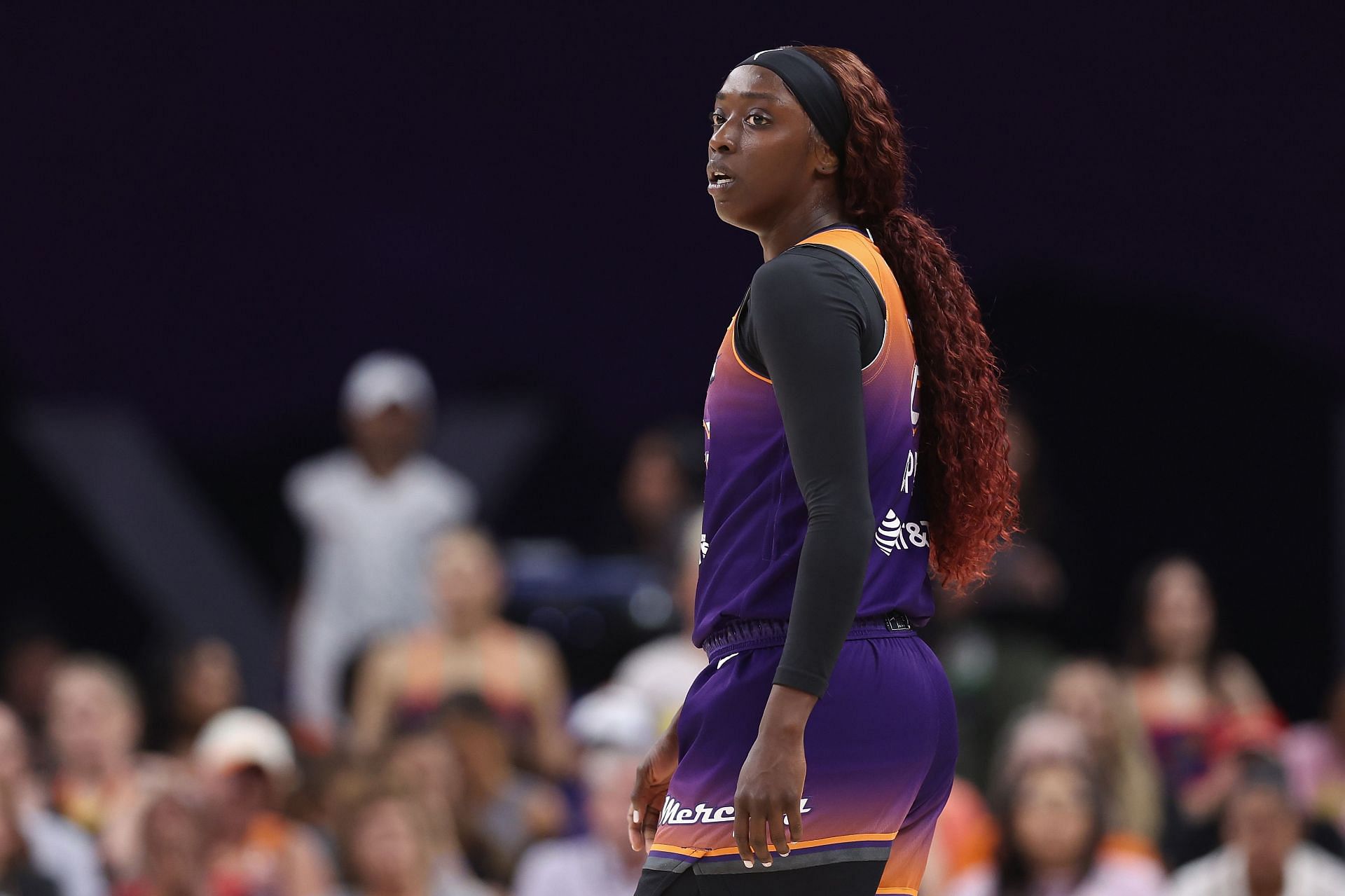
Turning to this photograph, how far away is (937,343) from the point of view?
2672 mm

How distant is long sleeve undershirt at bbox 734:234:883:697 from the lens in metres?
2.36

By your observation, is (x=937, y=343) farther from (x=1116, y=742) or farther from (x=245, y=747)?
(x=245, y=747)

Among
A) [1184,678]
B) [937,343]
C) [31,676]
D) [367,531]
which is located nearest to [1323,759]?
[1184,678]

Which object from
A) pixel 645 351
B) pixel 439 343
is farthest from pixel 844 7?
pixel 439 343

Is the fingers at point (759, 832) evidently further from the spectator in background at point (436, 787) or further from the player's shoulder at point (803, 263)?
the spectator in background at point (436, 787)

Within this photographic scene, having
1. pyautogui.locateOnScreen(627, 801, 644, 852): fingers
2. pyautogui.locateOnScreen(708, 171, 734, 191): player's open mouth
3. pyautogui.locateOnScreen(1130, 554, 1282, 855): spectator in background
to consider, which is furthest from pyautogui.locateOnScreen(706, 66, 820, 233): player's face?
pyautogui.locateOnScreen(1130, 554, 1282, 855): spectator in background

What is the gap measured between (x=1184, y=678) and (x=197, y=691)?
3552 millimetres

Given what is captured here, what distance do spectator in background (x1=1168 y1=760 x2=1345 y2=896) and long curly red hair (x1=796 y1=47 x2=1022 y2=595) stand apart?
10.0ft

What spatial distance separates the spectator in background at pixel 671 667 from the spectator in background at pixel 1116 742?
4.05 ft

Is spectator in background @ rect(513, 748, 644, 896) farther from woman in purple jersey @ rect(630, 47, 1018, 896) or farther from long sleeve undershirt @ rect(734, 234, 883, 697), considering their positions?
long sleeve undershirt @ rect(734, 234, 883, 697)

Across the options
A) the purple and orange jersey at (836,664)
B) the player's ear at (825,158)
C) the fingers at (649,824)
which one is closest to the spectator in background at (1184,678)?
the fingers at (649,824)

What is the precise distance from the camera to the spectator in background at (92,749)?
6562 mm

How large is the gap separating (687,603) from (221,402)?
435 centimetres

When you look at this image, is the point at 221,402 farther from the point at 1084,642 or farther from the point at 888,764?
the point at 888,764
